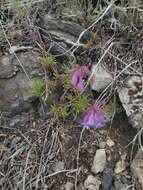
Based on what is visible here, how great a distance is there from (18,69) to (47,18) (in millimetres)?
369

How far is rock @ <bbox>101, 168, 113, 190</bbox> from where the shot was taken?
2113 mm

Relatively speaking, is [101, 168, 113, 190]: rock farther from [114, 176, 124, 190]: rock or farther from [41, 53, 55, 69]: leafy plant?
[41, 53, 55, 69]: leafy plant

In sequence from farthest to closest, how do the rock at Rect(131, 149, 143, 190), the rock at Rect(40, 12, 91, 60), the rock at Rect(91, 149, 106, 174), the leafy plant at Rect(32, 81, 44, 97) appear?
the rock at Rect(40, 12, 91, 60)
the leafy plant at Rect(32, 81, 44, 97)
the rock at Rect(91, 149, 106, 174)
the rock at Rect(131, 149, 143, 190)

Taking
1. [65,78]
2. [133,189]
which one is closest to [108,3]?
[65,78]

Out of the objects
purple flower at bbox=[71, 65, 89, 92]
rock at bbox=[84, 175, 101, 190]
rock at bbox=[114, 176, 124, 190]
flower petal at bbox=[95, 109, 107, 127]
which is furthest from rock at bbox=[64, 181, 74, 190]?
purple flower at bbox=[71, 65, 89, 92]

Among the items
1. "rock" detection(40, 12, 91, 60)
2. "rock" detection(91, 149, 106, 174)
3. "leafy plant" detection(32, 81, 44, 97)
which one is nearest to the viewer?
"rock" detection(91, 149, 106, 174)

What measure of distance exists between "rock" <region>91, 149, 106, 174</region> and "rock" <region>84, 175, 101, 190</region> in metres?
0.04

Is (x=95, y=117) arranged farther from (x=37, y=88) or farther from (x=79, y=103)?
(x=37, y=88)

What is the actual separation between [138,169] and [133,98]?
398 millimetres

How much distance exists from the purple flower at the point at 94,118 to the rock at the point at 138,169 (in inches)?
9.7

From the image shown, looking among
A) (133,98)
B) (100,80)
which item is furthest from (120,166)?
(100,80)

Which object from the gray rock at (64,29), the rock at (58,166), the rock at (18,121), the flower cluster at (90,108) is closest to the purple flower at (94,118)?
the flower cluster at (90,108)

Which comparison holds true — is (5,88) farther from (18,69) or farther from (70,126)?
(70,126)

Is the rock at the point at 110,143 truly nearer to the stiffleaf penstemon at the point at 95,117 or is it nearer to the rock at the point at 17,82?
the stiffleaf penstemon at the point at 95,117
